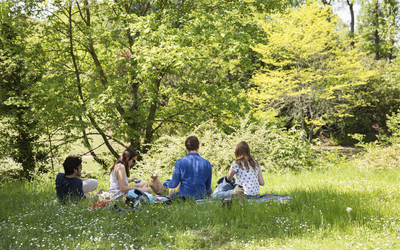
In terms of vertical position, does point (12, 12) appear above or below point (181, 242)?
above

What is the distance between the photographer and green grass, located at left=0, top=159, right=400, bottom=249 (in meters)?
3.25

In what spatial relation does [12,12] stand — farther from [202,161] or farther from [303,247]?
[303,247]

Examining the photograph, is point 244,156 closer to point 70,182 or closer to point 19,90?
point 70,182

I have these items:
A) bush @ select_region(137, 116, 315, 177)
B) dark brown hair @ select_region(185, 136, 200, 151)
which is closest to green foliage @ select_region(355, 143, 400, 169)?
bush @ select_region(137, 116, 315, 177)

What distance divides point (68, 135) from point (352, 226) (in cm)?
822

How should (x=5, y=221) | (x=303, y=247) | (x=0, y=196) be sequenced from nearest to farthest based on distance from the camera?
(x=303, y=247)
(x=5, y=221)
(x=0, y=196)

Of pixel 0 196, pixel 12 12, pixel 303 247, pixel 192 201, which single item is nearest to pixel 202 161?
pixel 192 201

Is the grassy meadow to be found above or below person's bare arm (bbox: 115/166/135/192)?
below

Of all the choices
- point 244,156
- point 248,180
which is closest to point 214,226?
point 248,180

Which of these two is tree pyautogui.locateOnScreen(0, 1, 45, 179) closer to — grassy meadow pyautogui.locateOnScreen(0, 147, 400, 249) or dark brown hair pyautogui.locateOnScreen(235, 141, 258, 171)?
grassy meadow pyautogui.locateOnScreen(0, 147, 400, 249)

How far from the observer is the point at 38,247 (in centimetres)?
314

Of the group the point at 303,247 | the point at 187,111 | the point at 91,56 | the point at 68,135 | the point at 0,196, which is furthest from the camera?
the point at 91,56

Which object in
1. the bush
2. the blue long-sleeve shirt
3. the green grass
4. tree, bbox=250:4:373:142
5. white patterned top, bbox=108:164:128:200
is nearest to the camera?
the green grass

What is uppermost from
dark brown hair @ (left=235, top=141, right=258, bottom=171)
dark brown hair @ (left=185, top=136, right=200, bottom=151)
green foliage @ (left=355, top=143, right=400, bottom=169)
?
dark brown hair @ (left=185, top=136, right=200, bottom=151)
